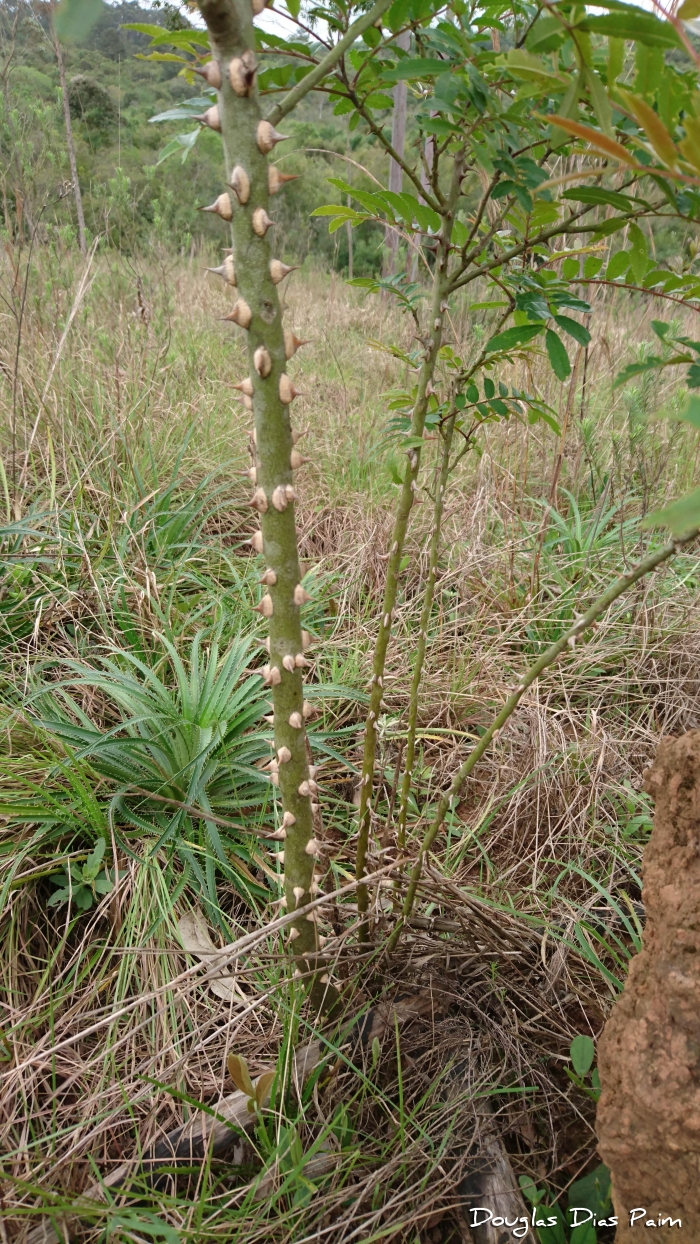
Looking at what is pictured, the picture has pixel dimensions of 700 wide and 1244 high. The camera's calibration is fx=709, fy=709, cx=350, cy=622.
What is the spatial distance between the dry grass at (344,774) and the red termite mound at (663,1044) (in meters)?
0.26

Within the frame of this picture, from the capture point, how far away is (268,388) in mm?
826

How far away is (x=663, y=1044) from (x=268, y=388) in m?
0.87

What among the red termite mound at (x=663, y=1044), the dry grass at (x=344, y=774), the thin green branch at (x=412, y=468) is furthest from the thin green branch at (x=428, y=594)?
the red termite mound at (x=663, y=1044)

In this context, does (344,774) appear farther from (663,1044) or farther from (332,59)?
(332,59)

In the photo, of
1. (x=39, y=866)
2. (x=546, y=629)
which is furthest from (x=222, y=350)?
(x=39, y=866)

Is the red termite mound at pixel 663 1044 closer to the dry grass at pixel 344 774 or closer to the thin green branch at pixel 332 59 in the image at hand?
the dry grass at pixel 344 774

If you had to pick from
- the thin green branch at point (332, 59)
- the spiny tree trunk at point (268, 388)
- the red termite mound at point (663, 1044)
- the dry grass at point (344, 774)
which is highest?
the thin green branch at point (332, 59)

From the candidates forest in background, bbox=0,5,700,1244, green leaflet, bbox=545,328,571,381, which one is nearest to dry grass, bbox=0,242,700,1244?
forest in background, bbox=0,5,700,1244

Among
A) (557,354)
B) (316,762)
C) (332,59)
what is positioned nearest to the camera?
(332,59)

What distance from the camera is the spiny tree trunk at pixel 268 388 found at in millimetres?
713

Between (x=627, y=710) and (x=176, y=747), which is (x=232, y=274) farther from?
(x=627, y=710)

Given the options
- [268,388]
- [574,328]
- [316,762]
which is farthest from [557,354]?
[316,762]

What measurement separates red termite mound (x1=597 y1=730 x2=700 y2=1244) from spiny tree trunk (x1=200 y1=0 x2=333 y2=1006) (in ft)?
1.50

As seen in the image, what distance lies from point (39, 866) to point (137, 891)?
0.22 metres
